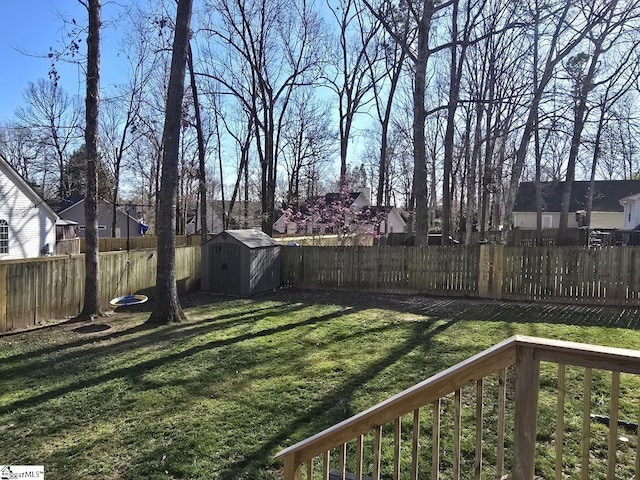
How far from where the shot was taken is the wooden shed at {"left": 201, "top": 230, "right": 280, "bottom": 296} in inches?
461

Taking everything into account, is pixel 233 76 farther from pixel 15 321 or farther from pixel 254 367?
pixel 254 367

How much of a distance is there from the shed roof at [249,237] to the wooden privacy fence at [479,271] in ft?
2.70

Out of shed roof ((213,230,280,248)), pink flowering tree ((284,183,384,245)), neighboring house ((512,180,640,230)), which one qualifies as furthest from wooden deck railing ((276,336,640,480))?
neighboring house ((512,180,640,230))

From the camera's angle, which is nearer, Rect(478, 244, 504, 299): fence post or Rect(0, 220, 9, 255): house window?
Rect(478, 244, 504, 299): fence post

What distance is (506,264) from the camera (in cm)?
1084

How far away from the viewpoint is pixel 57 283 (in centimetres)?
858

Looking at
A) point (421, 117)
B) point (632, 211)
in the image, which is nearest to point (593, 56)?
point (421, 117)

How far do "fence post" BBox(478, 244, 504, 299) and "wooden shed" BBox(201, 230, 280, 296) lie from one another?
5841mm

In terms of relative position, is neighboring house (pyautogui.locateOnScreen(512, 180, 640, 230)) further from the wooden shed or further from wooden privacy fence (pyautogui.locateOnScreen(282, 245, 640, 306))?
the wooden shed

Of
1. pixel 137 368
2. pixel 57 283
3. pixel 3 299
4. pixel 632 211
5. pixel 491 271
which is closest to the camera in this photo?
pixel 137 368

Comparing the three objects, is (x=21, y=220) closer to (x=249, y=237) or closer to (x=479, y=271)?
(x=249, y=237)

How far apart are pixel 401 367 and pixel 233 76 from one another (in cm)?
2199

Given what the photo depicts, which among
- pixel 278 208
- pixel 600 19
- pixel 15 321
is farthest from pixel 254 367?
pixel 278 208

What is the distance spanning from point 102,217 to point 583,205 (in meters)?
45.5
